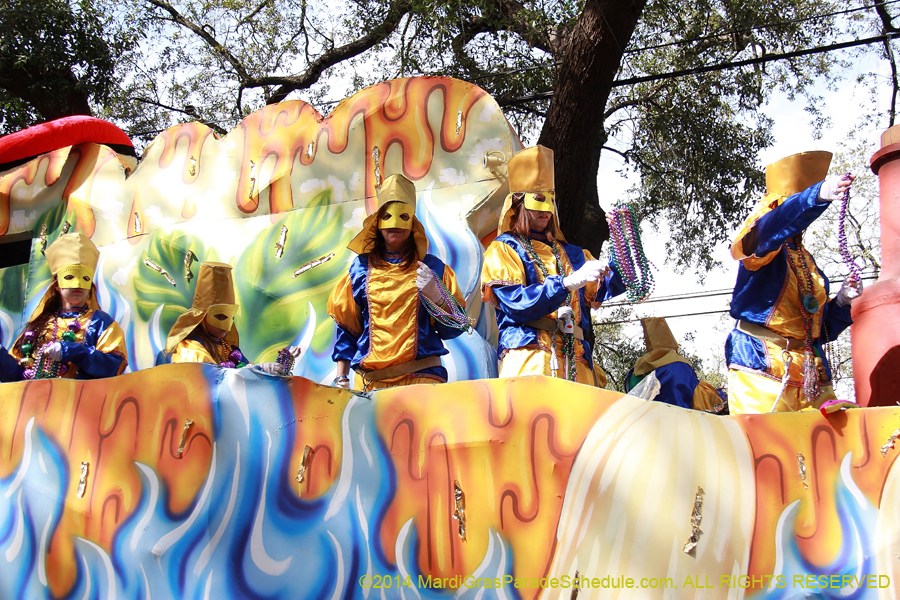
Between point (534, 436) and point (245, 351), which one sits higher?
point (245, 351)

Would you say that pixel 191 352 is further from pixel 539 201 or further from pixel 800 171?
pixel 800 171

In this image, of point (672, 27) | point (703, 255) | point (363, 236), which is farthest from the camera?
point (703, 255)

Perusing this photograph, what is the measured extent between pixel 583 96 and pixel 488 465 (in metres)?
3.75

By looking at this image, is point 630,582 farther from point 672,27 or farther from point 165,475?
point 672,27

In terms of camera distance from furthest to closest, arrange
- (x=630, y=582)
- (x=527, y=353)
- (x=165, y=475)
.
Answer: (x=527, y=353), (x=165, y=475), (x=630, y=582)

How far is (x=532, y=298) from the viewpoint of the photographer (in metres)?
3.71

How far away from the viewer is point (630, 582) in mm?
2809

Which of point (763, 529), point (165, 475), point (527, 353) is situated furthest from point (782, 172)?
point (165, 475)

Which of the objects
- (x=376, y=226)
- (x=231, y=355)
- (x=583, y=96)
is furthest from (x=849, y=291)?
(x=231, y=355)

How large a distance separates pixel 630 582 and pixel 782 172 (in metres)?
2.02

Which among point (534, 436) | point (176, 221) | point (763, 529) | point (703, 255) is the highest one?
point (703, 255)

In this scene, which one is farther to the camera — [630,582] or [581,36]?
[581,36]

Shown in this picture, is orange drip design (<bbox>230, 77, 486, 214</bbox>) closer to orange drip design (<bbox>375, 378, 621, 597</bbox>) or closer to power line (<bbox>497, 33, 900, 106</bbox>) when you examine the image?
power line (<bbox>497, 33, 900, 106</bbox>)

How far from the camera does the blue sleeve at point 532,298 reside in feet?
12.0
